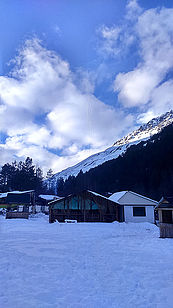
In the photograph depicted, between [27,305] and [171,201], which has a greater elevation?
[171,201]

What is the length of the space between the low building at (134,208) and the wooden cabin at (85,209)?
4.44 feet

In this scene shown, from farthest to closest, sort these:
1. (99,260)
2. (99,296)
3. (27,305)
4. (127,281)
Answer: (99,260)
(127,281)
(99,296)
(27,305)

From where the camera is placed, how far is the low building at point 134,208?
100 ft

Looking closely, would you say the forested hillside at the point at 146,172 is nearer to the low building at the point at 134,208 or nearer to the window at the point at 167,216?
the low building at the point at 134,208

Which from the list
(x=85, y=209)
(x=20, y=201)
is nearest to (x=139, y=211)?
(x=85, y=209)

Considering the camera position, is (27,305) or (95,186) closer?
(27,305)

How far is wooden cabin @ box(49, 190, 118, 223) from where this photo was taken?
98.7 feet

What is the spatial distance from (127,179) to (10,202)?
33.8 meters

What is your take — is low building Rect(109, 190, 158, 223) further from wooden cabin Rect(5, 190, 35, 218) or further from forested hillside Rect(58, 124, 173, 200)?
wooden cabin Rect(5, 190, 35, 218)

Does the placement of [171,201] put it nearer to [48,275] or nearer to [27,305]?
[48,275]

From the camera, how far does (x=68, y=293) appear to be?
5.43m

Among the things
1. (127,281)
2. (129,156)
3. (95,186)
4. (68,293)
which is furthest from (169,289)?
(95,186)

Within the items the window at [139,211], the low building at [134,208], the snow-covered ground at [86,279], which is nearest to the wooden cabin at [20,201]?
the low building at [134,208]

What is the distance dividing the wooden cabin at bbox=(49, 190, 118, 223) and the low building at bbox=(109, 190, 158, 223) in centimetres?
135
